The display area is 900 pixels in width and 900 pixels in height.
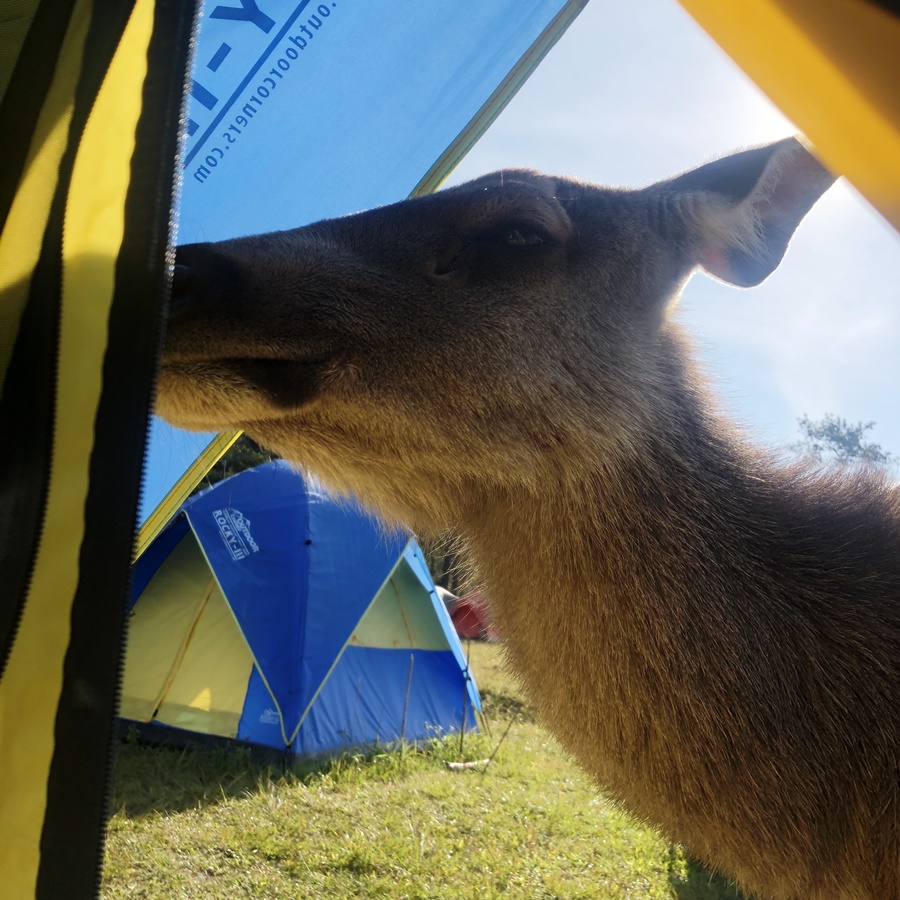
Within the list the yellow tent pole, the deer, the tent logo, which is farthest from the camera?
the tent logo

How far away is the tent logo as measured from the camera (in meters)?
6.45

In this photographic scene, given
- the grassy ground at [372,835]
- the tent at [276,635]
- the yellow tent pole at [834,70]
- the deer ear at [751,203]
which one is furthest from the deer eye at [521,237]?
the tent at [276,635]

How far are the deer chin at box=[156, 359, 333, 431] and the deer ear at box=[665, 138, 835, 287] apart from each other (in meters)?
1.31

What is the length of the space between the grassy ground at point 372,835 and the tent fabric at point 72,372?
8.59 ft

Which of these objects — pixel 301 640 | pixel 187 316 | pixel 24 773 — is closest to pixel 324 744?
pixel 301 640

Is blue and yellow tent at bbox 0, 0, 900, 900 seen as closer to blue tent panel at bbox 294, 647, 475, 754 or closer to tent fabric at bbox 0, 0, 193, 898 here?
tent fabric at bbox 0, 0, 193, 898

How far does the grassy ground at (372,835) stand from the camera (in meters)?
4.09

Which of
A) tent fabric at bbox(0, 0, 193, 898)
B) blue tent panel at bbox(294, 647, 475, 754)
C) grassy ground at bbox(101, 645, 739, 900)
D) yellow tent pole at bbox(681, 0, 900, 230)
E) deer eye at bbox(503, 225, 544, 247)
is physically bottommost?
grassy ground at bbox(101, 645, 739, 900)

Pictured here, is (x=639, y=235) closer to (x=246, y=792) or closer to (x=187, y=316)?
(x=187, y=316)

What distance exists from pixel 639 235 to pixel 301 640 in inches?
188

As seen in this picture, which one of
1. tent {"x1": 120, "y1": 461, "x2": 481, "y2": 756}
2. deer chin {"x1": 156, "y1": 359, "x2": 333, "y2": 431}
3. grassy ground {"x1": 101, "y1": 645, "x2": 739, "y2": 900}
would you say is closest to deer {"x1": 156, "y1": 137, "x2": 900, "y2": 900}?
deer chin {"x1": 156, "y1": 359, "x2": 333, "y2": 431}

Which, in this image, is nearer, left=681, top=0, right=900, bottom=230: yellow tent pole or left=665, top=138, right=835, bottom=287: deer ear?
left=681, top=0, right=900, bottom=230: yellow tent pole

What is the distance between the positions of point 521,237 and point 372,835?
4126 millimetres

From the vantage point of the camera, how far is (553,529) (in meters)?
1.93
